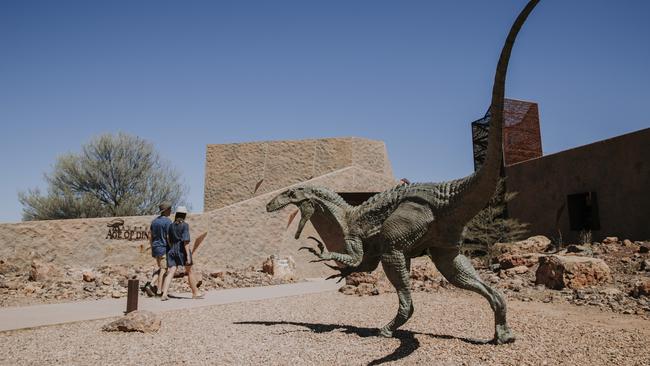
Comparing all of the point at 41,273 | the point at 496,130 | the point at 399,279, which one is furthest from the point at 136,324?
the point at 41,273

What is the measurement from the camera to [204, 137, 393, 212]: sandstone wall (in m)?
20.5

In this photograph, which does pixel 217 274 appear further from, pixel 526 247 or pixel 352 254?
pixel 526 247

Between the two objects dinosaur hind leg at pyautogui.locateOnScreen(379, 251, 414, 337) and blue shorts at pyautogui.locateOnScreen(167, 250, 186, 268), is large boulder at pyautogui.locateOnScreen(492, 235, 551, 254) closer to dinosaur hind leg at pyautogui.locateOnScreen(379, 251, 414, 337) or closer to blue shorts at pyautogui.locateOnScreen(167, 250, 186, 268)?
dinosaur hind leg at pyautogui.locateOnScreen(379, 251, 414, 337)

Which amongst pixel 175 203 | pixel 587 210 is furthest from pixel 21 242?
pixel 587 210

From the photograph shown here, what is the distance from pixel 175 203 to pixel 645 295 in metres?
21.8

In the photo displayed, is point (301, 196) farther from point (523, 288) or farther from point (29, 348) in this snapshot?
point (523, 288)

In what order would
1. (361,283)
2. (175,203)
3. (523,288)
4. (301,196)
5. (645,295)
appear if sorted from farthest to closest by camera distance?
1. (175,203)
2. (361,283)
3. (523,288)
4. (645,295)
5. (301,196)

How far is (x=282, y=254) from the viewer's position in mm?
13562

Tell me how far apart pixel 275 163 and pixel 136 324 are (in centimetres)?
1646

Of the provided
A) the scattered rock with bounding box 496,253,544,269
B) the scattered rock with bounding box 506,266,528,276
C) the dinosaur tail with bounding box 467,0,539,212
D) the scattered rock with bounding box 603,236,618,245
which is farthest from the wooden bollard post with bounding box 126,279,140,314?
the scattered rock with bounding box 603,236,618,245

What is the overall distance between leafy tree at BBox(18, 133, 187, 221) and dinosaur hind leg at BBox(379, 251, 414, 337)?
63.8ft

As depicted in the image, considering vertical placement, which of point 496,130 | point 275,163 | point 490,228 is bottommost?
point 490,228

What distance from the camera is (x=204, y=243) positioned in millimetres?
12844

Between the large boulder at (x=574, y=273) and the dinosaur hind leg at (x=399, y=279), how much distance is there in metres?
4.40
